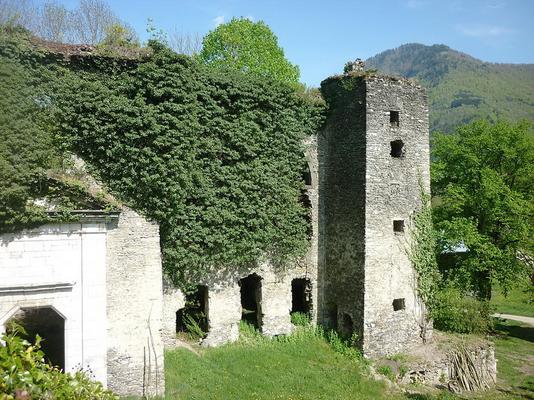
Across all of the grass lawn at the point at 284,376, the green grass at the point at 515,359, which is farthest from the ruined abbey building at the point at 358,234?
the green grass at the point at 515,359

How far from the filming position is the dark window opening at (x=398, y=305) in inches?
653

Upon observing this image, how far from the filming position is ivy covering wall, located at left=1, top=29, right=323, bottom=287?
1249 cm

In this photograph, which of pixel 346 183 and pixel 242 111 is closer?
pixel 242 111

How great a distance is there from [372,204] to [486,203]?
27.2ft

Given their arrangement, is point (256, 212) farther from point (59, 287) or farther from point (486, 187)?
point (486, 187)

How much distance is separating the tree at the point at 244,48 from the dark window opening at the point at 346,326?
16383 millimetres

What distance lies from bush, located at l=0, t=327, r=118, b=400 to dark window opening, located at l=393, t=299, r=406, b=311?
1405cm

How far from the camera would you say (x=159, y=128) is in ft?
42.0

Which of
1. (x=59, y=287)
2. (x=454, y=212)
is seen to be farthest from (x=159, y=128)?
(x=454, y=212)

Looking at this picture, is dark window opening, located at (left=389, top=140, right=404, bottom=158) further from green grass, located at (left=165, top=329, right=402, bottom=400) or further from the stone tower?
green grass, located at (left=165, top=329, right=402, bottom=400)

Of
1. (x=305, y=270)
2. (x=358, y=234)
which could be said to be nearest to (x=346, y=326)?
(x=305, y=270)

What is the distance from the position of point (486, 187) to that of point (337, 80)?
929cm

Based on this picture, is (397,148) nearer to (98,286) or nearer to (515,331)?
(98,286)

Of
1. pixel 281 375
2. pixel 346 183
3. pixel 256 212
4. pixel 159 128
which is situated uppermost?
pixel 159 128
